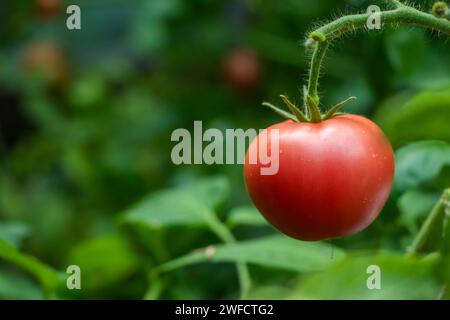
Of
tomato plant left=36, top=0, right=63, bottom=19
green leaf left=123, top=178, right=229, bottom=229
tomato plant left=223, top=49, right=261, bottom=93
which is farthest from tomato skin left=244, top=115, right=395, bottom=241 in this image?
tomato plant left=36, top=0, right=63, bottom=19

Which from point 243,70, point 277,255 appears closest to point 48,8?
point 243,70

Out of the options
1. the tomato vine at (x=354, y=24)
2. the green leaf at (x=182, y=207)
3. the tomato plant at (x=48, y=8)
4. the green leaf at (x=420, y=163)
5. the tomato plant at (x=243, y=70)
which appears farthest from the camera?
the tomato plant at (x=48, y=8)

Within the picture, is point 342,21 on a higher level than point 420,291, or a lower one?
higher

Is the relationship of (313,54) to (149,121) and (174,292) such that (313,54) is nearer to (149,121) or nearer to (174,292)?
(174,292)

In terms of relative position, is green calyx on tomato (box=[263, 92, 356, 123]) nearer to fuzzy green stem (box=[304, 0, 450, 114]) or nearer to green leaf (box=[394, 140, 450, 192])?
fuzzy green stem (box=[304, 0, 450, 114])

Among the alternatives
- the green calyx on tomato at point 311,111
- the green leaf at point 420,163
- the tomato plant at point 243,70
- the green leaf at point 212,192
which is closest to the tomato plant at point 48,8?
the tomato plant at point 243,70

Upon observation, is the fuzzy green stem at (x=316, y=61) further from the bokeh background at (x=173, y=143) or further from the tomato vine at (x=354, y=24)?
the bokeh background at (x=173, y=143)

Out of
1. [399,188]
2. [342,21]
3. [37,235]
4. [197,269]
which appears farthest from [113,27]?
[342,21]
